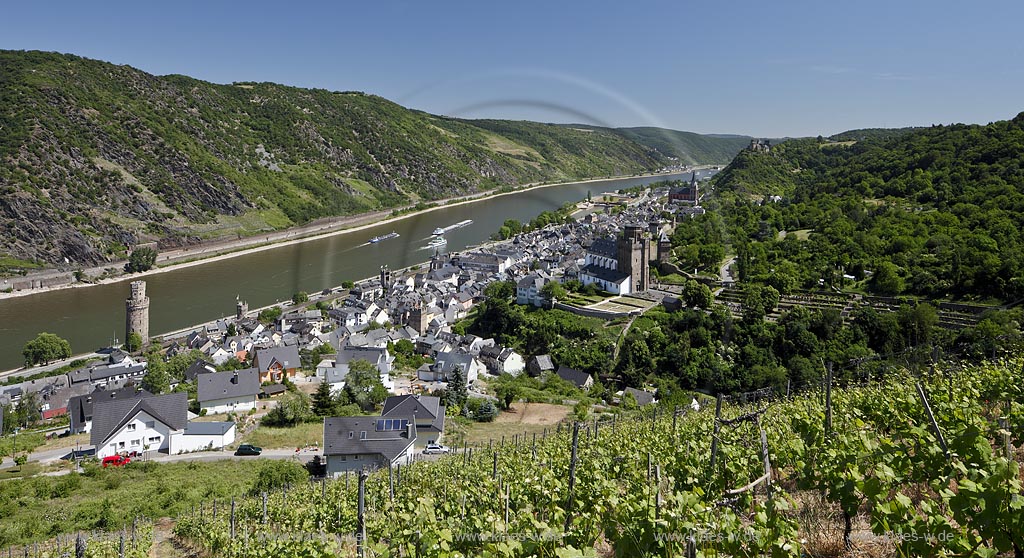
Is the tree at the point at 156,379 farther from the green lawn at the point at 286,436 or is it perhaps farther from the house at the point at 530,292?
the house at the point at 530,292

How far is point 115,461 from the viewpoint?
10.8 m

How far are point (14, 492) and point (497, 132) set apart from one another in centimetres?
7070

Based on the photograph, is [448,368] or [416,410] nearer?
[416,410]

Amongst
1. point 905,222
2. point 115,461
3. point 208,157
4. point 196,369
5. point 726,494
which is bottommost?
point 115,461

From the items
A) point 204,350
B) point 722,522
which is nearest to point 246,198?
point 204,350

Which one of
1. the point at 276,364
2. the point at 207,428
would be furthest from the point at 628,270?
the point at 207,428

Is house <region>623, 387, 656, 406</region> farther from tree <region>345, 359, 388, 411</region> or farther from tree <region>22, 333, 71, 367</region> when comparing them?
tree <region>22, 333, 71, 367</region>

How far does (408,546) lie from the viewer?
3.11 meters

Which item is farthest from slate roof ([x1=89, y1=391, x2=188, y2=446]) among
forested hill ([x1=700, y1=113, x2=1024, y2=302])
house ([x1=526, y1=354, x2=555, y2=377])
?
forested hill ([x1=700, y1=113, x2=1024, y2=302])

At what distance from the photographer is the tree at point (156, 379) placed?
1511 centimetres

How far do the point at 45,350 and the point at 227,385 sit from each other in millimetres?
7825

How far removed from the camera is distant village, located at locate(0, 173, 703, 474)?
Result: 37.9ft

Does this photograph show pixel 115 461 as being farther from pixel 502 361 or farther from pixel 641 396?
pixel 641 396

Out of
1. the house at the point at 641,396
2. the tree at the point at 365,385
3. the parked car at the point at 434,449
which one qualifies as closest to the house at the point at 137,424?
the tree at the point at 365,385
